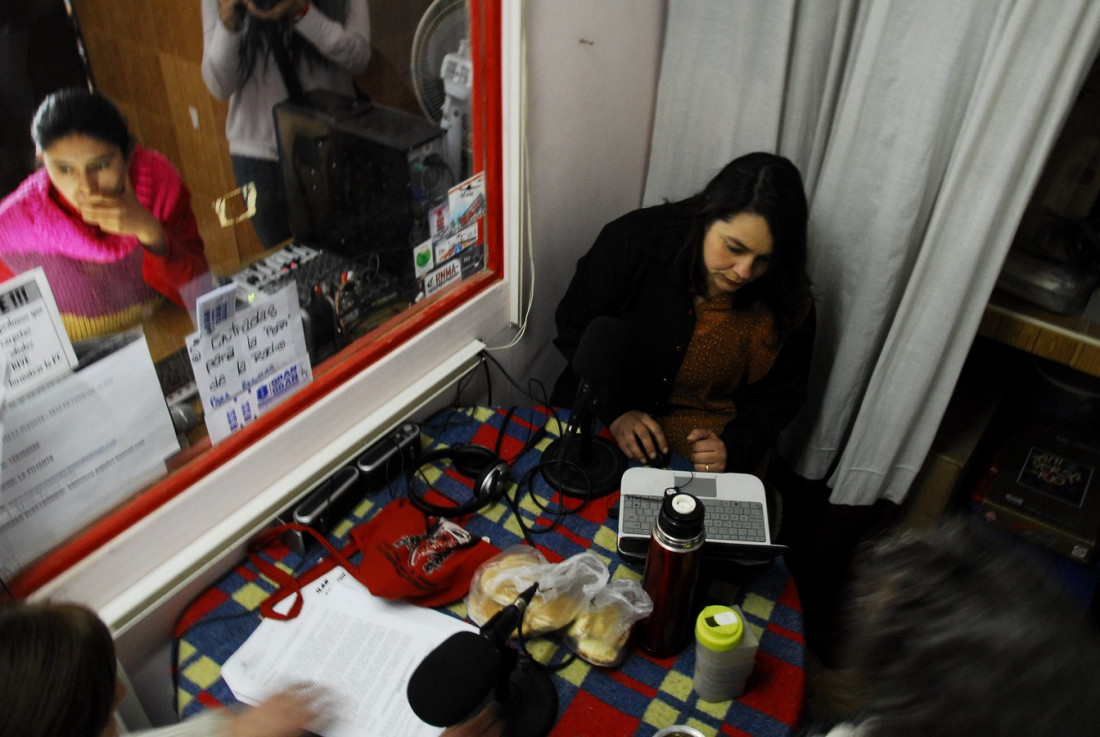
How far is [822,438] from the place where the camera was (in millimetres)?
1769

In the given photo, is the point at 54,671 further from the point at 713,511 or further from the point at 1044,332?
the point at 1044,332

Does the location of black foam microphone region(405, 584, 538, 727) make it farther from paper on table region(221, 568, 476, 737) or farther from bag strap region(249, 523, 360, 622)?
bag strap region(249, 523, 360, 622)

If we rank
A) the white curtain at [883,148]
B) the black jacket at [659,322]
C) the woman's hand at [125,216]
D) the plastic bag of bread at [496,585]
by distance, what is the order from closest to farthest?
the woman's hand at [125,216] < the plastic bag of bread at [496,585] < the white curtain at [883,148] < the black jacket at [659,322]

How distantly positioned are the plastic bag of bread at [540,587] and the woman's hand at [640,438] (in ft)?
1.08

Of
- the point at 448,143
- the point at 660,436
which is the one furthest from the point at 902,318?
the point at 448,143

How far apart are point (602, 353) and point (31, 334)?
755mm

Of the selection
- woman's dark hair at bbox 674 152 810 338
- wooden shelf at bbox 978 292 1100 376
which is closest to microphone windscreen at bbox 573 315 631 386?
woman's dark hair at bbox 674 152 810 338

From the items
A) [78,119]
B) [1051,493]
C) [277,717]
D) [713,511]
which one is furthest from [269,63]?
[1051,493]

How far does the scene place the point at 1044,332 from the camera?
1.53 meters

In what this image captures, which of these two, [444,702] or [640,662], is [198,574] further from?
[640,662]

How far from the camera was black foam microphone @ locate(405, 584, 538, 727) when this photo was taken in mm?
807

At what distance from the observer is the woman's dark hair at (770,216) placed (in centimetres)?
145

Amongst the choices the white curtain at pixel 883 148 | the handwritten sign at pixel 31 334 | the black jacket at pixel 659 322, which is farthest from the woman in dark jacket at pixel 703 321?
the handwritten sign at pixel 31 334

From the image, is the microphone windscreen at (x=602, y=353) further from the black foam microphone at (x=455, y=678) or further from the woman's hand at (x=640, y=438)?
the black foam microphone at (x=455, y=678)
